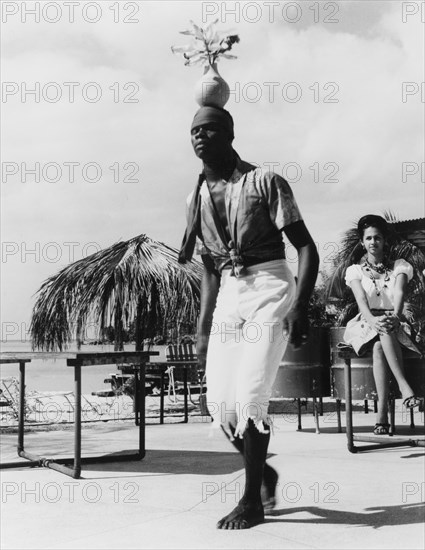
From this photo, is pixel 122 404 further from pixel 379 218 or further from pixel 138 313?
pixel 379 218

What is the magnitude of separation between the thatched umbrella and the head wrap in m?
6.87

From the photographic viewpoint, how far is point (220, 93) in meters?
3.17

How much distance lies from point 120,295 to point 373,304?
482cm

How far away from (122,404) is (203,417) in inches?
101

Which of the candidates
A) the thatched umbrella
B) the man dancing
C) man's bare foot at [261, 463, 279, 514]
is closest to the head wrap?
the man dancing

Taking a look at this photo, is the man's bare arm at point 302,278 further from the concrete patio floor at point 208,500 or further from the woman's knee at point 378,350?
the woman's knee at point 378,350

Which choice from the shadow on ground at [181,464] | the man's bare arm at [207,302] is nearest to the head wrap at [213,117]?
the man's bare arm at [207,302]

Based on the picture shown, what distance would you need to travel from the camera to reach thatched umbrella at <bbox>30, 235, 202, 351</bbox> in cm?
991

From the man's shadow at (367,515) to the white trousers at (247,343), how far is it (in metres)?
0.52

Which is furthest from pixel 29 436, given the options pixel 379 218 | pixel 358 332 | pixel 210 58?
pixel 210 58

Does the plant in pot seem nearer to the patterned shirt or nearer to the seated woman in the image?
the patterned shirt

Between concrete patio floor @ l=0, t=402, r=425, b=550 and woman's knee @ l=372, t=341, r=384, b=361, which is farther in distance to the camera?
woman's knee @ l=372, t=341, r=384, b=361

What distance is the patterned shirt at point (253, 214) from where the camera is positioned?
300cm

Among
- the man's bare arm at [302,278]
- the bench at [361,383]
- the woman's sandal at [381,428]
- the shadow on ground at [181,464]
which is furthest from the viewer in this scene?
the woman's sandal at [381,428]
